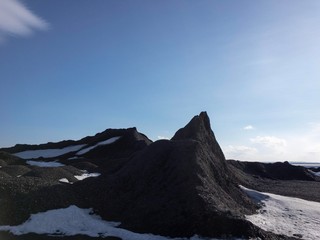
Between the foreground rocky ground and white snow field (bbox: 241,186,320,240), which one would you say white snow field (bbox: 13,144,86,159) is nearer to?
the foreground rocky ground

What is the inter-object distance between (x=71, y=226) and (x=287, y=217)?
16165mm

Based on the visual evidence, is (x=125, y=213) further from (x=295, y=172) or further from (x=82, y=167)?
(x=295, y=172)

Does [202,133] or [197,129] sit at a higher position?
[197,129]

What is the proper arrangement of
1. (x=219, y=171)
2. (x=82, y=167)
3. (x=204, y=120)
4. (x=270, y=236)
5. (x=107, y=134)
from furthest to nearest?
1. (x=107, y=134)
2. (x=82, y=167)
3. (x=204, y=120)
4. (x=219, y=171)
5. (x=270, y=236)

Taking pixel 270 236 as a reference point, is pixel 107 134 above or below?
above

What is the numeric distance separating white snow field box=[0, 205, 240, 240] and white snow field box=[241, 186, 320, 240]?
7890 millimetres

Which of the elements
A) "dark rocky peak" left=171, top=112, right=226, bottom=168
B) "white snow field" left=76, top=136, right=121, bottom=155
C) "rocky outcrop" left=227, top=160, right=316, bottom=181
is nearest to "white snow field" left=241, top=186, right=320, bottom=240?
"dark rocky peak" left=171, top=112, right=226, bottom=168

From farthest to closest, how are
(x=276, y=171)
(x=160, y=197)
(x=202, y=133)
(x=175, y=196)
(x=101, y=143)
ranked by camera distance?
(x=101, y=143)
(x=276, y=171)
(x=202, y=133)
(x=160, y=197)
(x=175, y=196)

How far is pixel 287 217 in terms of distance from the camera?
28469mm

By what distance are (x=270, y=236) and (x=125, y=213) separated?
9310 mm

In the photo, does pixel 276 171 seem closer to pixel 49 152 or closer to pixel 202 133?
pixel 202 133

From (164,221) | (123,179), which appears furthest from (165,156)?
(164,221)

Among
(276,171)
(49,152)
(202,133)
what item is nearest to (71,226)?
(202,133)

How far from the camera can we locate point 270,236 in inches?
815
